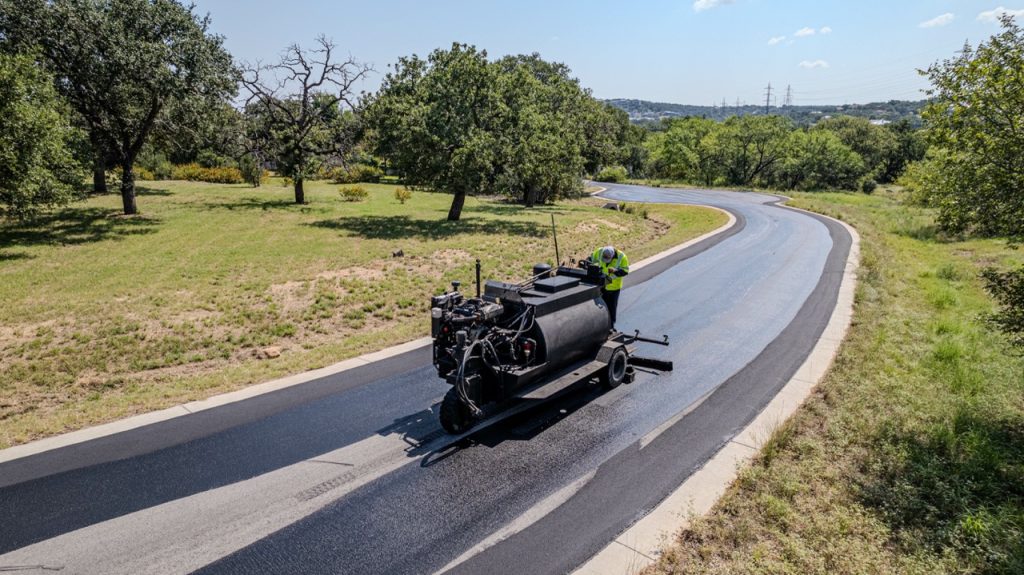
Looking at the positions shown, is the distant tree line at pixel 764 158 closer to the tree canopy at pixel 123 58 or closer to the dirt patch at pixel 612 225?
the dirt patch at pixel 612 225

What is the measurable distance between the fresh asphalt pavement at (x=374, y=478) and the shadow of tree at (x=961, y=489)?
1919mm

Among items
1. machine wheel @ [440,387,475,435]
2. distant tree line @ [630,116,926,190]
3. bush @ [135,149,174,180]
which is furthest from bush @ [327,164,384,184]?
machine wheel @ [440,387,475,435]

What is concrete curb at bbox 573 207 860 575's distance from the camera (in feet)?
17.0

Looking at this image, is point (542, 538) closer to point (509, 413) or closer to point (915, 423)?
point (509, 413)

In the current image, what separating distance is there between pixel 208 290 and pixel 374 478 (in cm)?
1081

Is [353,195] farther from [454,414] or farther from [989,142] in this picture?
[989,142]

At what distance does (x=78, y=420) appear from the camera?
25.8 ft

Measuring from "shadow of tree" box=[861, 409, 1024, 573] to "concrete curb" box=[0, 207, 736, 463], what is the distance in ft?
25.9

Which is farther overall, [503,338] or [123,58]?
[123,58]

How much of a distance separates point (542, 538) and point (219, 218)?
87.9ft

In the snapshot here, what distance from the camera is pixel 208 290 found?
14781 mm

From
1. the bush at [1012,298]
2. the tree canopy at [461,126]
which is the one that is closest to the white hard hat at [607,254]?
the bush at [1012,298]

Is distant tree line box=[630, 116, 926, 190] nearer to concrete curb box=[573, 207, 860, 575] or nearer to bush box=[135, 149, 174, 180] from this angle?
bush box=[135, 149, 174, 180]

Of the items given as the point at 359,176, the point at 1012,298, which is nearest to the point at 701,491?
the point at 1012,298
